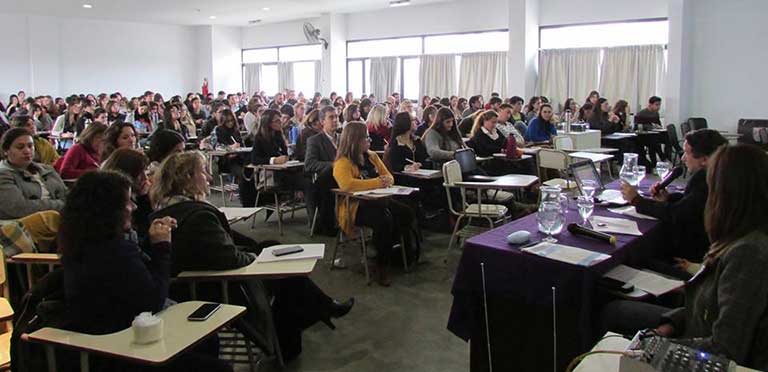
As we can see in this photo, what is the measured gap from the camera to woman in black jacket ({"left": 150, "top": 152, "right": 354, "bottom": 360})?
2646mm

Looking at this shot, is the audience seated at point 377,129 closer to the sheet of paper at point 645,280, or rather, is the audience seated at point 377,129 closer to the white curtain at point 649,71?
the sheet of paper at point 645,280

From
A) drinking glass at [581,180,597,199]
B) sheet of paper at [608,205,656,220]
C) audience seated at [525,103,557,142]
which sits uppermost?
audience seated at [525,103,557,142]

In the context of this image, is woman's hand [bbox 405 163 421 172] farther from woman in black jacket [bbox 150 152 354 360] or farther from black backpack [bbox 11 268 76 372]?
black backpack [bbox 11 268 76 372]

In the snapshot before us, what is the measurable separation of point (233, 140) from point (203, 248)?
5451 mm

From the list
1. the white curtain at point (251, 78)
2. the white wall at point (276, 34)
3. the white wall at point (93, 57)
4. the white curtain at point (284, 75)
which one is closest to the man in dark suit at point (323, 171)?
the white wall at point (276, 34)

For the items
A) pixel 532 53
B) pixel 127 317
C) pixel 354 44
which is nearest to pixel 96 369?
pixel 127 317

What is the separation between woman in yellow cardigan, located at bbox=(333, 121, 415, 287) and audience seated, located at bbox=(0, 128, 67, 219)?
196cm

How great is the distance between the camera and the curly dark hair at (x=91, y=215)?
202cm

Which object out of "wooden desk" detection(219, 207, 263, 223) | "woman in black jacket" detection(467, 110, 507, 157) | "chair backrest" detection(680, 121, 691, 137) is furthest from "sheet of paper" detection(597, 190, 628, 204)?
"chair backrest" detection(680, 121, 691, 137)

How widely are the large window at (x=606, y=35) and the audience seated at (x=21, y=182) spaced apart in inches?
398

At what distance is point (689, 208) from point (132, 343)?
257 centimetres

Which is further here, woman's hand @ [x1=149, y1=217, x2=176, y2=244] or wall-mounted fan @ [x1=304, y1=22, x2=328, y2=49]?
wall-mounted fan @ [x1=304, y1=22, x2=328, y2=49]

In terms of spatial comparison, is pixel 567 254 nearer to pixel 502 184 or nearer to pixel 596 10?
pixel 502 184

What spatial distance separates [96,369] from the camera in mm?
2074
